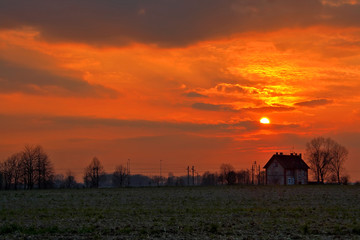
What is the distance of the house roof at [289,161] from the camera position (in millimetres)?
153350

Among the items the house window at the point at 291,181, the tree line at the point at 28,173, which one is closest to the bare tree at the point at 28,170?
the tree line at the point at 28,173

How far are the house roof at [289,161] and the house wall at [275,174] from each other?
Answer: 4.33ft

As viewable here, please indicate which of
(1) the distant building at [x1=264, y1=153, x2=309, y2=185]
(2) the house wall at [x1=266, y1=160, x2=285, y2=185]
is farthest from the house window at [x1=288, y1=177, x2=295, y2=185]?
(2) the house wall at [x1=266, y1=160, x2=285, y2=185]

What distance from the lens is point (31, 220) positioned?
3141 cm

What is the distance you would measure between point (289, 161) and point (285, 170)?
24.7 ft

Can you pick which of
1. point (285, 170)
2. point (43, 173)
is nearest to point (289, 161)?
point (285, 170)

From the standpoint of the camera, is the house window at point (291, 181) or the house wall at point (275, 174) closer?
the house window at point (291, 181)

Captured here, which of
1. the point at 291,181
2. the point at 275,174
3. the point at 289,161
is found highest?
the point at 289,161

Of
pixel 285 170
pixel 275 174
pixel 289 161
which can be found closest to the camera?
pixel 285 170

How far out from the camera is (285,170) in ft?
494

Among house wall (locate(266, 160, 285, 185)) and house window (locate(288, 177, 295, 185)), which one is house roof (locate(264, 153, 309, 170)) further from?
house window (locate(288, 177, 295, 185))

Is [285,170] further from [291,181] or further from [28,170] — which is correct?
[28,170]

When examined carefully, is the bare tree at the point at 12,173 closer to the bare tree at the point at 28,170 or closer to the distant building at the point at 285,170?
the bare tree at the point at 28,170

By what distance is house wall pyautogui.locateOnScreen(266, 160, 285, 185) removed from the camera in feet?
497
